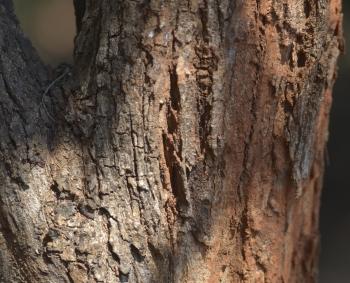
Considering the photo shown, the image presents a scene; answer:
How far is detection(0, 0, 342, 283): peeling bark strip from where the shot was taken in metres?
1.96

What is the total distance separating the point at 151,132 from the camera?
1984 millimetres

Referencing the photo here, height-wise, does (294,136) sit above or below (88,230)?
above

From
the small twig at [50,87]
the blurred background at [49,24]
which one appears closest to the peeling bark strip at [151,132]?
the small twig at [50,87]

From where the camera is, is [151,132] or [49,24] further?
[49,24]

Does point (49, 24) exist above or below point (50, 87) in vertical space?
above

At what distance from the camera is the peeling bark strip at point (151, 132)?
1955 mm

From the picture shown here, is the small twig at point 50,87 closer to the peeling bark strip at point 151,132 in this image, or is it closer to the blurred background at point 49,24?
the peeling bark strip at point 151,132

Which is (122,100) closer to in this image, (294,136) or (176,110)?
(176,110)

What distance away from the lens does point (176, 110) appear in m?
1.99

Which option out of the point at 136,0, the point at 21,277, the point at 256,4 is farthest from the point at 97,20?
the point at 21,277

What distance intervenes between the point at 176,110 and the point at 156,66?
12 cm

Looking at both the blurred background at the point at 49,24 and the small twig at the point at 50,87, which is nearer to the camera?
the small twig at the point at 50,87

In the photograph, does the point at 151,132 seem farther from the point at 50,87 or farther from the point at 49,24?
the point at 49,24

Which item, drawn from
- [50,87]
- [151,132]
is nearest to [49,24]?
[50,87]
